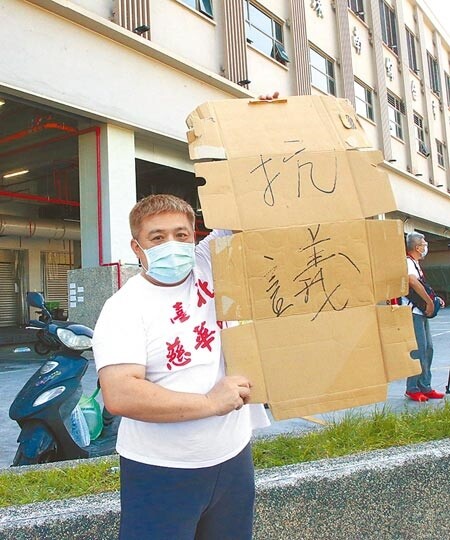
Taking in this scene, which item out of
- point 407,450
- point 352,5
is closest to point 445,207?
point 352,5

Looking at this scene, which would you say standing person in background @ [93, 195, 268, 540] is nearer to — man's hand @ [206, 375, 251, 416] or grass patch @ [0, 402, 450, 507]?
man's hand @ [206, 375, 251, 416]

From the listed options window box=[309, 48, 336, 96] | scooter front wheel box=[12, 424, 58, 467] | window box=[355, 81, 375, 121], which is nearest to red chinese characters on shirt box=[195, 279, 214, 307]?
scooter front wheel box=[12, 424, 58, 467]

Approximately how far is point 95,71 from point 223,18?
4195mm

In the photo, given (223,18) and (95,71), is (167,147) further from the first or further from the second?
(223,18)

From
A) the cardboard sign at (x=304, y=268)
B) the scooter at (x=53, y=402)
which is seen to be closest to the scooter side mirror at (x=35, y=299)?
the scooter at (x=53, y=402)

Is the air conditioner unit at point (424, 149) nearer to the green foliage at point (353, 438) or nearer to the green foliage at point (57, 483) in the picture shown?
the green foliage at point (353, 438)

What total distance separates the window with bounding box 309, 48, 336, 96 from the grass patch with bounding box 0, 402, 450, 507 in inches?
529

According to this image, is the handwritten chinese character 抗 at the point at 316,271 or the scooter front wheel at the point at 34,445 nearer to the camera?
the handwritten chinese character 抗 at the point at 316,271

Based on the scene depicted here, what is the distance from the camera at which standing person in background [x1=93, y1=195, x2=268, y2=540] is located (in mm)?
1372

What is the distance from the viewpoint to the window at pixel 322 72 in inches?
610

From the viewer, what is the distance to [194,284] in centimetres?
159

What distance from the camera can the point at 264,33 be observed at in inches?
522

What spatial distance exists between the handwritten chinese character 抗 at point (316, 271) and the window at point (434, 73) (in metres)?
27.3

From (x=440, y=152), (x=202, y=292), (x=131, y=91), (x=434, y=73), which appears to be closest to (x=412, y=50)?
(x=434, y=73)
